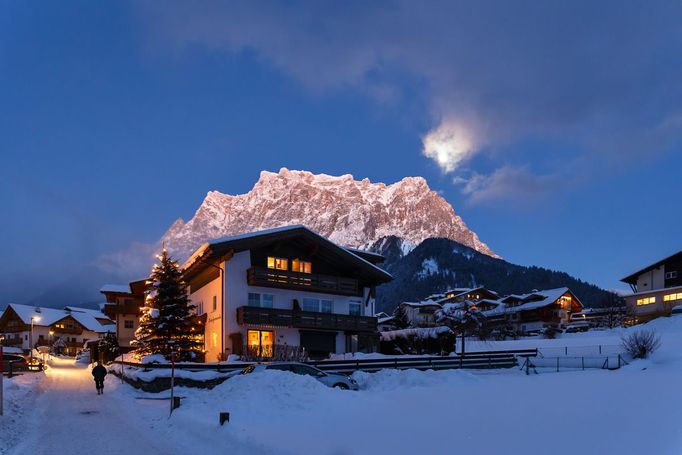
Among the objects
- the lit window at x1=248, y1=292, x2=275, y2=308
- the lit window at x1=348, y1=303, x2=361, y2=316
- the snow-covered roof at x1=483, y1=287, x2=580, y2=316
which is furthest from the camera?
the snow-covered roof at x1=483, y1=287, x2=580, y2=316

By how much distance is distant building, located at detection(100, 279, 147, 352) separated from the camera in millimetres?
67312

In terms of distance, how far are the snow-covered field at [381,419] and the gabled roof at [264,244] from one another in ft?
49.4

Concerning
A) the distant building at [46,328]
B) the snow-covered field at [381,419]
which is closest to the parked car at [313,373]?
the snow-covered field at [381,419]

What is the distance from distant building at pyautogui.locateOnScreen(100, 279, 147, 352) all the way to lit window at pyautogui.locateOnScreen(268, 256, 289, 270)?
101 feet

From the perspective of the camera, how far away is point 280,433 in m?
13.0

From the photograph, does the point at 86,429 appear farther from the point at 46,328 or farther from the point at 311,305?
the point at 46,328

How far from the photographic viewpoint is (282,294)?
4228 cm

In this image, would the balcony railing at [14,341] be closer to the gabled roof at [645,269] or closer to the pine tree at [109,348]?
the pine tree at [109,348]

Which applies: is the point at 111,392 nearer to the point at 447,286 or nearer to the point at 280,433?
the point at 280,433

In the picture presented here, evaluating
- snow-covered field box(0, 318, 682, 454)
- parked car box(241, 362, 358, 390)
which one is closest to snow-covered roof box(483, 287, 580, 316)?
snow-covered field box(0, 318, 682, 454)

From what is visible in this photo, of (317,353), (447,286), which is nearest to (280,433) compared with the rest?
(317,353)

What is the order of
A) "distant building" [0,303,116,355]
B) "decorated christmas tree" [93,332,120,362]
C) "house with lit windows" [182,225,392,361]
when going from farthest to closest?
"distant building" [0,303,116,355]
"decorated christmas tree" [93,332,120,362]
"house with lit windows" [182,225,392,361]

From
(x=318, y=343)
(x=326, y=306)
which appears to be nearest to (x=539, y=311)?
(x=326, y=306)

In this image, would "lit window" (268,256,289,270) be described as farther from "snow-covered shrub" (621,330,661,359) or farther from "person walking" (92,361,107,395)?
"snow-covered shrub" (621,330,661,359)
